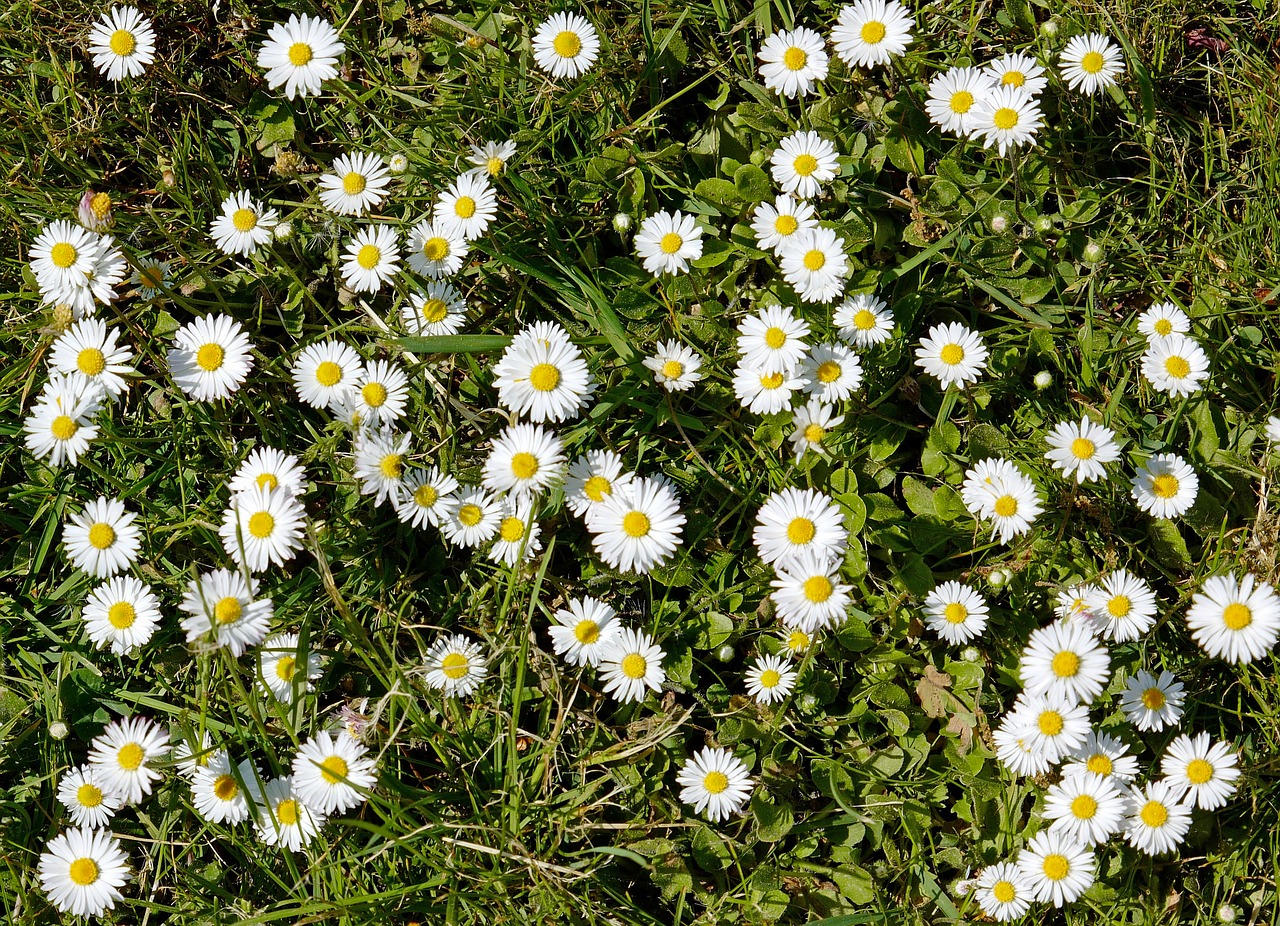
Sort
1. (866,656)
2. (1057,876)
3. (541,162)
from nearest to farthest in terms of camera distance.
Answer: (1057,876)
(866,656)
(541,162)

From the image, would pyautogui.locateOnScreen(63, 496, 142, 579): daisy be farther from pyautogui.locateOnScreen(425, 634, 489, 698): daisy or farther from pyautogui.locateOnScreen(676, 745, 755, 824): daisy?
pyautogui.locateOnScreen(676, 745, 755, 824): daisy

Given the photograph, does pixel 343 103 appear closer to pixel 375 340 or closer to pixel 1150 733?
pixel 375 340

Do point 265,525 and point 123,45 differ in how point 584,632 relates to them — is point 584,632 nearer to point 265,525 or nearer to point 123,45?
point 265,525

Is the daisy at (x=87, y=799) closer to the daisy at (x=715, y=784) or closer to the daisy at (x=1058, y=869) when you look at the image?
the daisy at (x=715, y=784)

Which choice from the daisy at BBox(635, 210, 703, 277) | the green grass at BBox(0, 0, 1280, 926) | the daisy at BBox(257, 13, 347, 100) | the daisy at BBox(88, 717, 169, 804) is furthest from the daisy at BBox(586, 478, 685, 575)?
the daisy at BBox(257, 13, 347, 100)

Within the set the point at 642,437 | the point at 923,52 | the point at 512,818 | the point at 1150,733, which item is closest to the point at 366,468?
the point at 642,437

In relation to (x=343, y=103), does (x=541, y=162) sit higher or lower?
lower

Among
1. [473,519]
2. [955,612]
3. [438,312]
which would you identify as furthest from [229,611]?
[955,612]
